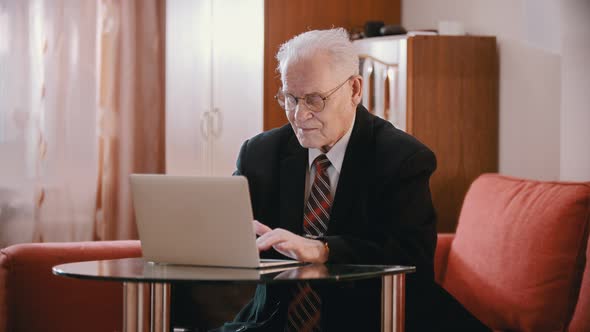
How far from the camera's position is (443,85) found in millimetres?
3768

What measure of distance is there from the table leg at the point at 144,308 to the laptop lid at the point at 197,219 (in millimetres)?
90

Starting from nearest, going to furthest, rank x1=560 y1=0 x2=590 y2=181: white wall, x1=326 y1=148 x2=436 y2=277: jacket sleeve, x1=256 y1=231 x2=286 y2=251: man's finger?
x1=256 y1=231 x2=286 y2=251: man's finger, x1=326 y1=148 x2=436 y2=277: jacket sleeve, x1=560 y1=0 x2=590 y2=181: white wall

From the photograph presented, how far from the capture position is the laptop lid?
1669 mm

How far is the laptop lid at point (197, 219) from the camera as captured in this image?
1669 mm

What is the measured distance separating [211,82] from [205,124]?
238 millimetres

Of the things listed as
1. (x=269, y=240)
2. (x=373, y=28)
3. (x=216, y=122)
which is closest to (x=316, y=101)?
(x=269, y=240)

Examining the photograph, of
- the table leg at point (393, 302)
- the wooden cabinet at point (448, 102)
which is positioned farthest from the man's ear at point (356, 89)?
the wooden cabinet at point (448, 102)

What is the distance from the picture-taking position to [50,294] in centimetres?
279

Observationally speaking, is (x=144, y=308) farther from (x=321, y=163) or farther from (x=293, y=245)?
(x=321, y=163)

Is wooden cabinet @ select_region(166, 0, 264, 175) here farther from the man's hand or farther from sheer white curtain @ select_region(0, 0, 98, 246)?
the man's hand

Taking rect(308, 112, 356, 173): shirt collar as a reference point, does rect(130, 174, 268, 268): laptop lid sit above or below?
below

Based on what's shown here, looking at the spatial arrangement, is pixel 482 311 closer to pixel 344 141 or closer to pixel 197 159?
pixel 344 141

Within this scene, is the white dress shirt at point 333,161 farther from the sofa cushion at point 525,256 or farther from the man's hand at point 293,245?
the sofa cushion at point 525,256

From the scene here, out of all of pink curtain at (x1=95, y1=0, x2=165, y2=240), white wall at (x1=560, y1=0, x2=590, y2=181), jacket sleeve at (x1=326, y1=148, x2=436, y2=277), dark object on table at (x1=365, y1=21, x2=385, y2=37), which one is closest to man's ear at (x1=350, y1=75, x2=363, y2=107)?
jacket sleeve at (x1=326, y1=148, x2=436, y2=277)
